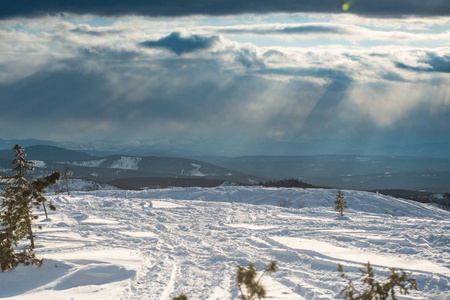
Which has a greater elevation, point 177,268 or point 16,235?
point 16,235

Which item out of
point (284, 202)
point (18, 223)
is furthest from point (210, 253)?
point (284, 202)

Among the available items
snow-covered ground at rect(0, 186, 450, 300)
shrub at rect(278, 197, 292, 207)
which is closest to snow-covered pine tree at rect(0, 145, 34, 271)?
snow-covered ground at rect(0, 186, 450, 300)

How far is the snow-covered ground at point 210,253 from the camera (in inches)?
473

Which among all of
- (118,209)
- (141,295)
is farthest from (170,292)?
(118,209)

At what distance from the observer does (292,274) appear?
1360cm

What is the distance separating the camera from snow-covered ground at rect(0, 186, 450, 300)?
1202 cm

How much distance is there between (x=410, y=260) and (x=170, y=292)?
971 cm

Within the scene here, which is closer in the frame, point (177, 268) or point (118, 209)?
point (177, 268)

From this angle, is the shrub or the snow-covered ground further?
the shrub

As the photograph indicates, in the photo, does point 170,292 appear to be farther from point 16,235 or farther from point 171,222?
point 171,222

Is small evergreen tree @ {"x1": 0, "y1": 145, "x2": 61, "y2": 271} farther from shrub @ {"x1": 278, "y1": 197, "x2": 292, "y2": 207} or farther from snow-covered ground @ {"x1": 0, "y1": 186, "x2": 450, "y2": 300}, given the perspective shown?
shrub @ {"x1": 278, "y1": 197, "x2": 292, "y2": 207}

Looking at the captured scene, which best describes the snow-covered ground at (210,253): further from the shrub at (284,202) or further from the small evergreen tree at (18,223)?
the shrub at (284,202)

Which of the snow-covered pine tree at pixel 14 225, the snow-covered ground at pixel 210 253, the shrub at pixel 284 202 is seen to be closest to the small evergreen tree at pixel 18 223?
the snow-covered pine tree at pixel 14 225

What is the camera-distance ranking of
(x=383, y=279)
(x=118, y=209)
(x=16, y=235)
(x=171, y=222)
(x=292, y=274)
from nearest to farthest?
1. (x=383, y=279)
2. (x=292, y=274)
3. (x=16, y=235)
4. (x=171, y=222)
5. (x=118, y=209)
